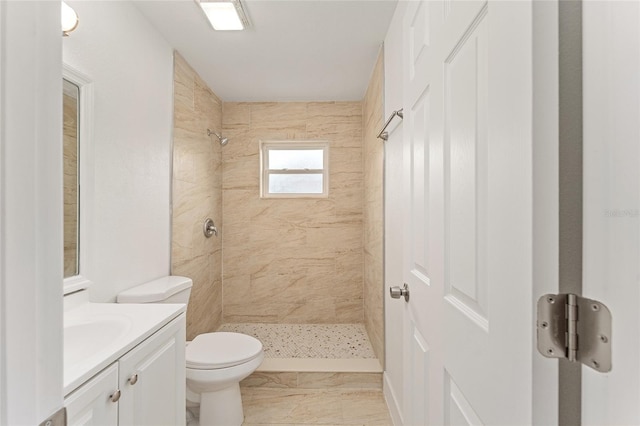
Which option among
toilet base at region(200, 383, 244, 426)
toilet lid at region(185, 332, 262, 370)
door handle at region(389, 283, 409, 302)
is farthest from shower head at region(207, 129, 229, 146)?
door handle at region(389, 283, 409, 302)

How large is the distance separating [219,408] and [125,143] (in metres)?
1.58

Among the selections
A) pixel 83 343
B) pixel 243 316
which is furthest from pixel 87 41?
pixel 243 316

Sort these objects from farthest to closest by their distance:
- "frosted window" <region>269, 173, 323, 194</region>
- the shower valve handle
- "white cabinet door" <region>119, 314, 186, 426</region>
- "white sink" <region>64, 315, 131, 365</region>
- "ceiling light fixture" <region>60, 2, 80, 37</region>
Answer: "frosted window" <region>269, 173, 323, 194</region> → the shower valve handle → "ceiling light fixture" <region>60, 2, 80, 37</region> → "white sink" <region>64, 315, 131, 365</region> → "white cabinet door" <region>119, 314, 186, 426</region>

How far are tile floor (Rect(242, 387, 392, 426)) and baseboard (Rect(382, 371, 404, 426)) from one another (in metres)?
0.05

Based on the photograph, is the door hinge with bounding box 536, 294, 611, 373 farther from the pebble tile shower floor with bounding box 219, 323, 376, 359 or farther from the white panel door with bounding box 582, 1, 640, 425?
the pebble tile shower floor with bounding box 219, 323, 376, 359

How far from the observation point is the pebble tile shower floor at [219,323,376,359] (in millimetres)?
2570

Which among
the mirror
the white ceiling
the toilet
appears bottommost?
the toilet

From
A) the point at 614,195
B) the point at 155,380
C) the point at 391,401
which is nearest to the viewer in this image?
the point at 614,195

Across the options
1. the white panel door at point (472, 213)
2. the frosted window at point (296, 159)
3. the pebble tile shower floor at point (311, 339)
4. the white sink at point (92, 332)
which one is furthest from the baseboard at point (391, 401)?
the frosted window at point (296, 159)

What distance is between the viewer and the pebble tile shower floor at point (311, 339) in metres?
2.57

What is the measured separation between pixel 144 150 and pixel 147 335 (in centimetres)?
122

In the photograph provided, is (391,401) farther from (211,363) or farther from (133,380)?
(133,380)

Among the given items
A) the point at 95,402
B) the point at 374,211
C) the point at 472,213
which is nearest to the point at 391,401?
the point at 374,211

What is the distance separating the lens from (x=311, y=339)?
113 inches
